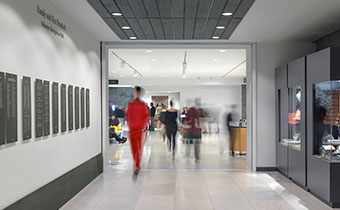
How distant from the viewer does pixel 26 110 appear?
477 centimetres

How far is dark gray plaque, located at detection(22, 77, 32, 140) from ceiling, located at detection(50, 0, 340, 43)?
1684 millimetres

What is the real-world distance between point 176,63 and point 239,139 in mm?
3631

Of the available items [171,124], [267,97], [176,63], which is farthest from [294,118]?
[176,63]

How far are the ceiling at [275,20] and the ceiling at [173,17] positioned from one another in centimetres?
19

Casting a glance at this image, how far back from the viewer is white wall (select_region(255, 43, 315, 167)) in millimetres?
9422

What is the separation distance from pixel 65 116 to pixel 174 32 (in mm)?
3104

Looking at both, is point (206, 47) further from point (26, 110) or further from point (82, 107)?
point (26, 110)

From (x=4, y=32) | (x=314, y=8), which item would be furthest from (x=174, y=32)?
(x=4, y=32)

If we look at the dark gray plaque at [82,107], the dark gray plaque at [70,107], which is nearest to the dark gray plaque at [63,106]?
the dark gray plaque at [70,107]

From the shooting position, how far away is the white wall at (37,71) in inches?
170

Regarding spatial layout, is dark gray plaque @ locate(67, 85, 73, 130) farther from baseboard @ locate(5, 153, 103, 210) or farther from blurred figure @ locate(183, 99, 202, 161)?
blurred figure @ locate(183, 99, 202, 161)

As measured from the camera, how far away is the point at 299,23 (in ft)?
24.1

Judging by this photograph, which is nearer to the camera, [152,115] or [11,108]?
[11,108]

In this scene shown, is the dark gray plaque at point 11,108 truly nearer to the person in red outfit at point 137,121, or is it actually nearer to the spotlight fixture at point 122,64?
the person in red outfit at point 137,121
